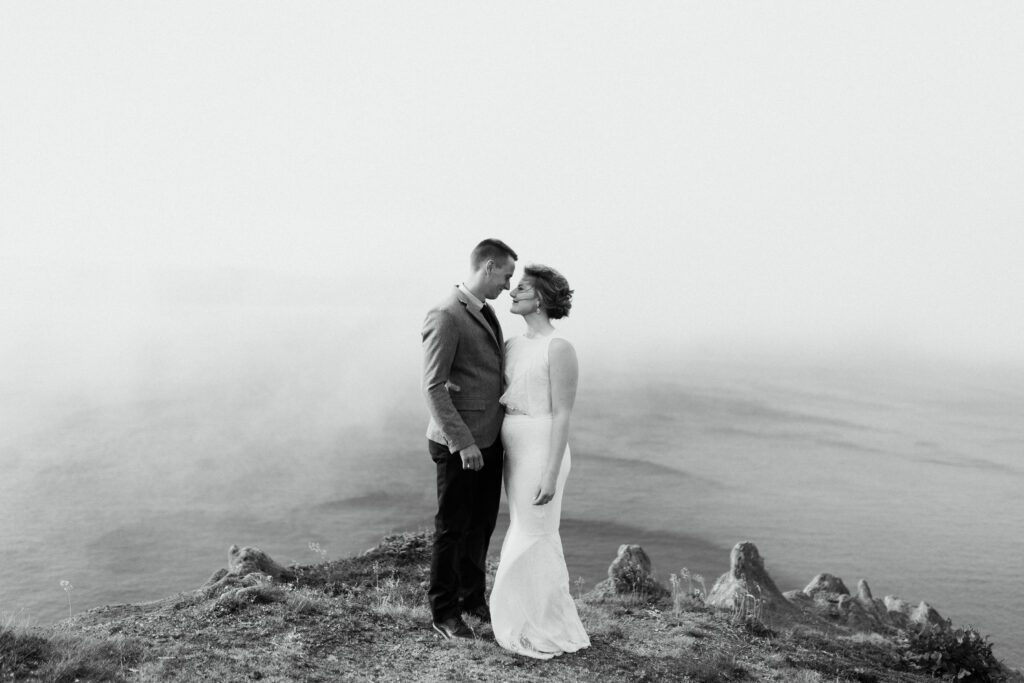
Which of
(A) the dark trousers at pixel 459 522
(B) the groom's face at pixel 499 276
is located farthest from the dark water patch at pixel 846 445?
(B) the groom's face at pixel 499 276

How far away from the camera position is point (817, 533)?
2758 centimetres

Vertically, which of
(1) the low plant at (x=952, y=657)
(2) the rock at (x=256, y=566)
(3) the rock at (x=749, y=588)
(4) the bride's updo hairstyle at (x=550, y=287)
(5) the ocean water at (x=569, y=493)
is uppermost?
(4) the bride's updo hairstyle at (x=550, y=287)

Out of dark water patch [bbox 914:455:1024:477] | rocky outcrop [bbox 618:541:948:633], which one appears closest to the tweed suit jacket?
rocky outcrop [bbox 618:541:948:633]

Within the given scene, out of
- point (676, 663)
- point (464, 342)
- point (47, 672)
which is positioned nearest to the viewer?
point (47, 672)

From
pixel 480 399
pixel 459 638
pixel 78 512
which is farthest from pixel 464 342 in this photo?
pixel 78 512

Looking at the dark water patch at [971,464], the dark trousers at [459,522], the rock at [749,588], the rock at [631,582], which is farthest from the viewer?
the dark water patch at [971,464]

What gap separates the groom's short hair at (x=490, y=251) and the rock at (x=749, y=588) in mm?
6706

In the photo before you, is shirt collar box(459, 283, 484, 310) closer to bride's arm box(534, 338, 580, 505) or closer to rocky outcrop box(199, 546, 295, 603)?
bride's arm box(534, 338, 580, 505)

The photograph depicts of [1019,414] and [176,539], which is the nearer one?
[176,539]

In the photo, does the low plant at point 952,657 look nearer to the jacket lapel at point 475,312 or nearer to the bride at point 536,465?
the bride at point 536,465

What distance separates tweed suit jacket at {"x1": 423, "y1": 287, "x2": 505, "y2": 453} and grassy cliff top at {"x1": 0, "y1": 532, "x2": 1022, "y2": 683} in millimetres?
1925

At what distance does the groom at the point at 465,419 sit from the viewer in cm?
607

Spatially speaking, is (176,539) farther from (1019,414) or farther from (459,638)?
(1019,414)

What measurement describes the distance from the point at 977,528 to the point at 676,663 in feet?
88.6
